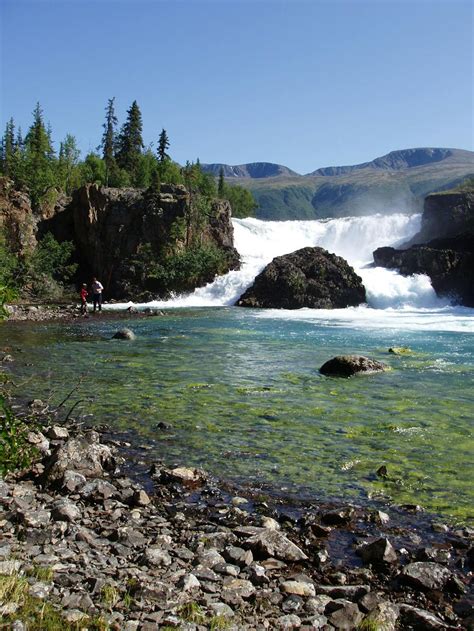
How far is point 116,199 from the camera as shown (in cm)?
6125

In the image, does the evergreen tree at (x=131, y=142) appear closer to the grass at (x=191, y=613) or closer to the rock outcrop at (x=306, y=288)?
the rock outcrop at (x=306, y=288)

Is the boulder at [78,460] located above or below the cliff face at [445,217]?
below

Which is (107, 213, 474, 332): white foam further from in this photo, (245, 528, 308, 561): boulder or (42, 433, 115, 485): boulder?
(245, 528, 308, 561): boulder

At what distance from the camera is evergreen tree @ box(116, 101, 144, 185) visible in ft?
320

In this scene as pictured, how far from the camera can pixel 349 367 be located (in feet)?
63.1

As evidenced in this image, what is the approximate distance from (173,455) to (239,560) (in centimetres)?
457

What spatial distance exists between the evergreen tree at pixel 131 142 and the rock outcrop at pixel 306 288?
51.2 metres

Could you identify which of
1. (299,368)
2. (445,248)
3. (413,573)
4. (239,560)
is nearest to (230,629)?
(239,560)

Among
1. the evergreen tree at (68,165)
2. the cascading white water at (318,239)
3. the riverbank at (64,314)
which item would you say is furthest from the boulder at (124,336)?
the evergreen tree at (68,165)

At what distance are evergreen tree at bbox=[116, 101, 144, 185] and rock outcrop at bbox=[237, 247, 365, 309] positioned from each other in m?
51.2

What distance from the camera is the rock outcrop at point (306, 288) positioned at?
53.8 metres

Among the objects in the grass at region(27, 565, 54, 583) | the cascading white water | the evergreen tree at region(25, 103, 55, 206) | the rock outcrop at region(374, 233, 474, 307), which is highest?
the evergreen tree at region(25, 103, 55, 206)

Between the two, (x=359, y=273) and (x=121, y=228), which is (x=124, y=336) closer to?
(x=121, y=228)

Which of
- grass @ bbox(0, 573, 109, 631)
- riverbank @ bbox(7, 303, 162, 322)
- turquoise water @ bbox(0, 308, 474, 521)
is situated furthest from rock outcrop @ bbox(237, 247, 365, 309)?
grass @ bbox(0, 573, 109, 631)
